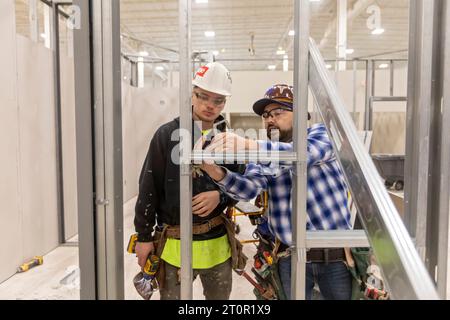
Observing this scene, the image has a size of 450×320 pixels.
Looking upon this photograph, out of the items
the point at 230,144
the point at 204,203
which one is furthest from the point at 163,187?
the point at 230,144

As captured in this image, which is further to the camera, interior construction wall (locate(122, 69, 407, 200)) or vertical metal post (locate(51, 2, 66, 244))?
interior construction wall (locate(122, 69, 407, 200))

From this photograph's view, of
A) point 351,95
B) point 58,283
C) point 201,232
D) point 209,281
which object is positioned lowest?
point 58,283

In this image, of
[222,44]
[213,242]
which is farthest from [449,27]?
[222,44]

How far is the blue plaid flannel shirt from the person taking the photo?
45.1 inches

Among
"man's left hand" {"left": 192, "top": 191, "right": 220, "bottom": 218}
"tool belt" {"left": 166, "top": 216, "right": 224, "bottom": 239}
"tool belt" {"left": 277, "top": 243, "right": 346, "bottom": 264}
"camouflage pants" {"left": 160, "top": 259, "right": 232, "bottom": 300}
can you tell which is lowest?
"camouflage pants" {"left": 160, "top": 259, "right": 232, "bottom": 300}

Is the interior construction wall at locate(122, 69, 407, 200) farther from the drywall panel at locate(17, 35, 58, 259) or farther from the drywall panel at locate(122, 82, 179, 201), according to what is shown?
the drywall panel at locate(17, 35, 58, 259)

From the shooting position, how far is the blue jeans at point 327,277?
126cm

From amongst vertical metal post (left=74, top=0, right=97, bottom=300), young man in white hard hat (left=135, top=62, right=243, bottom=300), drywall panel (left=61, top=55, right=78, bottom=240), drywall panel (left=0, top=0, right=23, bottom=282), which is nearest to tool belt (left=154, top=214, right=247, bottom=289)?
young man in white hard hat (left=135, top=62, right=243, bottom=300)

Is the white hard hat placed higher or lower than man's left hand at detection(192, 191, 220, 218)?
higher

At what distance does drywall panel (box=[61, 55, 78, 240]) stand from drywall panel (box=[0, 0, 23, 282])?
631 millimetres

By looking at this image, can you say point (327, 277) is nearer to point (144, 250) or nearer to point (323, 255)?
point (323, 255)

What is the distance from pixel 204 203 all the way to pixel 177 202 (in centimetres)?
12

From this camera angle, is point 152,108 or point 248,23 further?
A: point 248,23

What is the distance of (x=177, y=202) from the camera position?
138 centimetres
